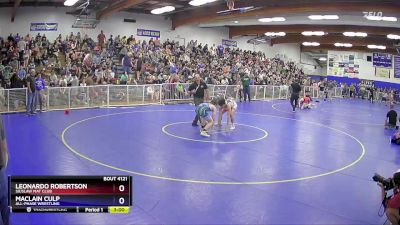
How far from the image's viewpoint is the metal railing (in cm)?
1755

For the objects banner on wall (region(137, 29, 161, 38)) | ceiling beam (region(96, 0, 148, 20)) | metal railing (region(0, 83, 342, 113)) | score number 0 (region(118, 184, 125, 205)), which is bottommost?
score number 0 (region(118, 184, 125, 205))

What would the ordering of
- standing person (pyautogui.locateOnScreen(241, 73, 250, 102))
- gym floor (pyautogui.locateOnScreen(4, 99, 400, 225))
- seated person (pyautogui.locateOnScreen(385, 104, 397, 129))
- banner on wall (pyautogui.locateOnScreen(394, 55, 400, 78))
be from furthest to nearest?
banner on wall (pyautogui.locateOnScreen(394, 55, 400, 78)) → standing person (pyautogui.locateOnScreen(241, 73, 250, 102)) → seated person (pyautogui.locateOnScreen(385, 104, 397, 129)) → gym floor (pyautogui.locateOnScreen(4, 99, 400, 225))

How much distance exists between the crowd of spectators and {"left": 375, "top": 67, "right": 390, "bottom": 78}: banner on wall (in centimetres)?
1369

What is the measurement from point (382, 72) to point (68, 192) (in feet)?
141

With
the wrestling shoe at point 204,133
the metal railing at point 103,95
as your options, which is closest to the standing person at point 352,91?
the metal railing at point 103,95

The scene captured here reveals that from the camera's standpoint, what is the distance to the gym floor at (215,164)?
23.4 ft

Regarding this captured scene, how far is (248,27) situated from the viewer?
3594 centimetres

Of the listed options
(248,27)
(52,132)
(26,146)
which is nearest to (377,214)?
(26,146)

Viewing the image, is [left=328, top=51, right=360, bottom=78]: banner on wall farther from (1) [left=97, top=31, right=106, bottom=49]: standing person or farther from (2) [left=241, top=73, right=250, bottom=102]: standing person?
(1) [left=97, top=31, right=106, bottom=49]: standing person

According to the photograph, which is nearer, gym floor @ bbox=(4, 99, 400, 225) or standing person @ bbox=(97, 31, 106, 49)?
gym floor @ bbox=(4, 99, 400, 225)

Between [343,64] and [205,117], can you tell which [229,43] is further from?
[205,117]

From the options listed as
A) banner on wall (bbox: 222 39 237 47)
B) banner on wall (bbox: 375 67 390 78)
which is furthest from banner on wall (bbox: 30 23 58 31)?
banner on wall (bbox: 375 67 390 78)

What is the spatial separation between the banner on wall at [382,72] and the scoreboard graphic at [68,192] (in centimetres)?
4200

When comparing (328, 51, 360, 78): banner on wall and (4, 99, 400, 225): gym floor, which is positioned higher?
(328, 51, 360, 78): banner on wall
